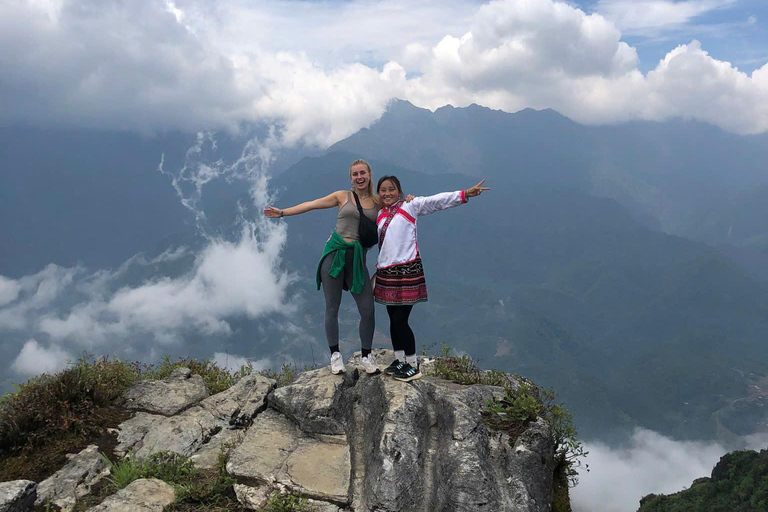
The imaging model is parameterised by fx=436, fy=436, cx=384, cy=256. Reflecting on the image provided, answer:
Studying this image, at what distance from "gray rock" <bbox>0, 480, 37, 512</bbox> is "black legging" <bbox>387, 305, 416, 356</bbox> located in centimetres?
477

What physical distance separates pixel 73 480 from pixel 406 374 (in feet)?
15.2

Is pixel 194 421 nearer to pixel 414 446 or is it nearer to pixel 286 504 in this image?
pixel 286 504

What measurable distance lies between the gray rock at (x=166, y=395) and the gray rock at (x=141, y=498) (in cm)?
202

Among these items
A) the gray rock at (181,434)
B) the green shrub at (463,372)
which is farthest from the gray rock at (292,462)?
the green shrub at (463,372)

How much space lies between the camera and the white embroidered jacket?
6477 millimetres

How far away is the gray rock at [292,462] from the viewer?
5465 millimetres

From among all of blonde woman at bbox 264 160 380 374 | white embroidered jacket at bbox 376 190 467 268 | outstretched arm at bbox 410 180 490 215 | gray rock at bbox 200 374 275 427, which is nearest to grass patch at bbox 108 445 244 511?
gray rock at bbox 200 374 275 427

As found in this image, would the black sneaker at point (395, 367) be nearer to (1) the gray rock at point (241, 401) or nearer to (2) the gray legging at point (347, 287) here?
(2) the gray legging at point (347, 287)

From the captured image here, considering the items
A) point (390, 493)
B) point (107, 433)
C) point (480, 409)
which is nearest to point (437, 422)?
point (480, 409)

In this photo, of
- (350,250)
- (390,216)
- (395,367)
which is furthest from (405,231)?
(395,367)

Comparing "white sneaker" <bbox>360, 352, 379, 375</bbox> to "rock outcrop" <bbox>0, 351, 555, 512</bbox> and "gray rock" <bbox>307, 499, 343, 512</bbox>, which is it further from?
"gray rock" <bbox>307, 499, 343, 512</bbox>

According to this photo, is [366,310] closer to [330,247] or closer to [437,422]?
[330,247]

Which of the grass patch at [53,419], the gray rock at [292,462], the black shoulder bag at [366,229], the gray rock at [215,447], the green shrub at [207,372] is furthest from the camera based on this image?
the green shrub at [207,372]

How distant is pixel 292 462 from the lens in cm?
588
